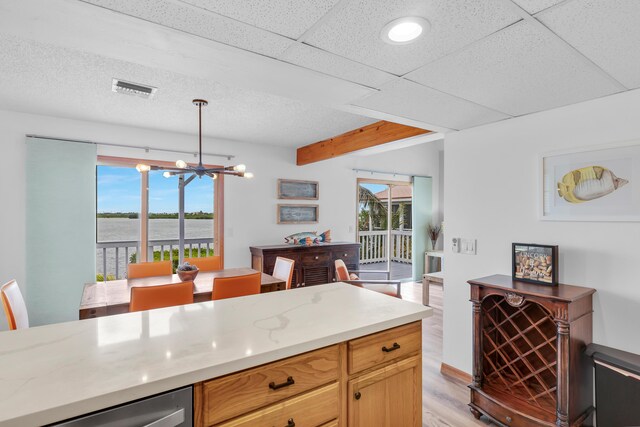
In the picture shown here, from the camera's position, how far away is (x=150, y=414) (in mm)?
926

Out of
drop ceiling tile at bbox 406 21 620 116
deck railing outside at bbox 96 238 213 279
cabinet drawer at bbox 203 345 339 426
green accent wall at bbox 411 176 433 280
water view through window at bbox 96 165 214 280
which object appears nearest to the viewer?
cabinet drawer at bbox 203 345 339 426

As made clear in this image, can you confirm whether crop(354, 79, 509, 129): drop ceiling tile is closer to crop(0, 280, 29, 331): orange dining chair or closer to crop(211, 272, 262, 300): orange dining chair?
crop(211, 272, 262, 300): orange dining chair

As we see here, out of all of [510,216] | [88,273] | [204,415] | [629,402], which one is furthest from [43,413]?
[88,273]

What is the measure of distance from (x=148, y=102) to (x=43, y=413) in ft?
9.70

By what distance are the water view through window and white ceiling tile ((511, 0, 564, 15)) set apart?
418 cm

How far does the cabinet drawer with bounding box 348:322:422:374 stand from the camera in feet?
4.54

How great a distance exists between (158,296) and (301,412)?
147 cm

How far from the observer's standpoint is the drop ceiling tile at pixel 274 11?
3.65 ft

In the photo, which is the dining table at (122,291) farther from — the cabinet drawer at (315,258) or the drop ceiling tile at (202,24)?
the drop ceiling tile at (202,24)

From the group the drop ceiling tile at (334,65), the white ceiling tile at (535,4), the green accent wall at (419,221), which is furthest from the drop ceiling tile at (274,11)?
the green accent wall at (419,221)

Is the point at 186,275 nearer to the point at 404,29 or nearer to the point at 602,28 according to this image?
the point at 404,29

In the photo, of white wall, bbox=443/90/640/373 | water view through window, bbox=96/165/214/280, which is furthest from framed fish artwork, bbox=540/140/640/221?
water view through window, bbox=96/165/214/280

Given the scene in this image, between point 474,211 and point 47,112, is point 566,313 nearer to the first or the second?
point 474,211

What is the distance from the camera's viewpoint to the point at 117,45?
142cm
